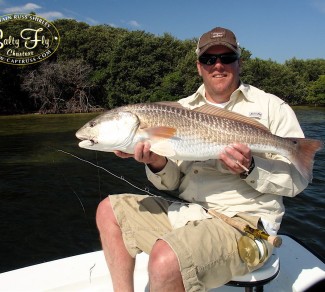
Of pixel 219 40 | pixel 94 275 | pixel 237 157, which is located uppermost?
pixel 219 40

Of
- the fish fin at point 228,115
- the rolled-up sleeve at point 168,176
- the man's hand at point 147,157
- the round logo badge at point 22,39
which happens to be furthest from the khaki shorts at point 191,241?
the round logo badge at point 22,39

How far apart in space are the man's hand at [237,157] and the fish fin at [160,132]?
0.44m

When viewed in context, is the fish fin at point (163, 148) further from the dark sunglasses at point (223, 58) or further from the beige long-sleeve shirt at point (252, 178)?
the dark sunglasses at point (223, 58)

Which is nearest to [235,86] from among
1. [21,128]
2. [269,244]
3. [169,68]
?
[269,244]

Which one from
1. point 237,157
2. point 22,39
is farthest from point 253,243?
point 22,39

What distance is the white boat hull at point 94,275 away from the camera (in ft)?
10.1

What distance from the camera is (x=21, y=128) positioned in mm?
21531

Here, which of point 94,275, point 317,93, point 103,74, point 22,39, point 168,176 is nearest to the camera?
point 168,176

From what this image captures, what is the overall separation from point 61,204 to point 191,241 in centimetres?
607

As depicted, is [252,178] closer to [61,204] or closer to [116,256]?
[116,256]

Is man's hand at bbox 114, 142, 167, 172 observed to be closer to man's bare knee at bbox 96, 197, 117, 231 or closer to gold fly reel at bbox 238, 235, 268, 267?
man's bare knee at bbox 96, 197, 117, 231

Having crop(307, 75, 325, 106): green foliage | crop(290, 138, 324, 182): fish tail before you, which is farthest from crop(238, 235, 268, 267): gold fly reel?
crop(307, 75, 325, 106): green foliage

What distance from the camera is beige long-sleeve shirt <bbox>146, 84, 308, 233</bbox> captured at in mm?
2787

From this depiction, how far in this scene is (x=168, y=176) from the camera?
311 centimetres
